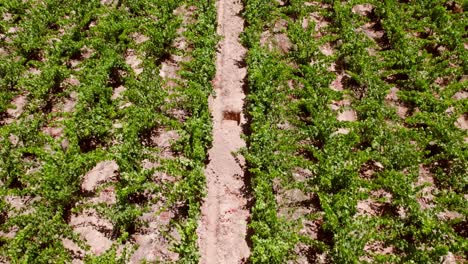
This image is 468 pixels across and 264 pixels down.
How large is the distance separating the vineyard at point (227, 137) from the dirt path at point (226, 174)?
34 mm

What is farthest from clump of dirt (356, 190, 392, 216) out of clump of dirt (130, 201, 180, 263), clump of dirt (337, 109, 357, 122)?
clump of dirt (130, 201, 180, 263)

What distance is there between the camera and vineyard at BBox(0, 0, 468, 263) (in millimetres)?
9141

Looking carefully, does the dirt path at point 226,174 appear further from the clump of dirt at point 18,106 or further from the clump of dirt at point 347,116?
the clump of dirt at point 18,106

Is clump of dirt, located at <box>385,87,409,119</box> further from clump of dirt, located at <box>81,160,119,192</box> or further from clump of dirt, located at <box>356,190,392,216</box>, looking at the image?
clump of dirt, located at <box>81,160,119,192</box>

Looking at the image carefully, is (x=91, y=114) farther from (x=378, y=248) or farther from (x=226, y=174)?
(x=378, y=248)

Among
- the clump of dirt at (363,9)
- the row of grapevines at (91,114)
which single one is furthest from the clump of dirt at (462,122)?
the row of grapevines at (91,114)

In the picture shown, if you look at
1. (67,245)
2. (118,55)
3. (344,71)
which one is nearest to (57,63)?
(118,55)

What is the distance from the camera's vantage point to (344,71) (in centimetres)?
1380

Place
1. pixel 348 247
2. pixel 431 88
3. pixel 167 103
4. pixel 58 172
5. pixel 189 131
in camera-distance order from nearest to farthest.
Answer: pixel 348 247, pixel 58 172, pixel 189 131, pixel 167 103, pixel 431 88

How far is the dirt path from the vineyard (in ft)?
0.11

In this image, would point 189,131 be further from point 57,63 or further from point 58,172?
point 57,63

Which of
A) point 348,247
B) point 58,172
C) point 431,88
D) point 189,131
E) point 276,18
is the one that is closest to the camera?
point 348,247

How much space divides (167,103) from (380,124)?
5.46 m

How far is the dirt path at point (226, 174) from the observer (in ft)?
31.6
